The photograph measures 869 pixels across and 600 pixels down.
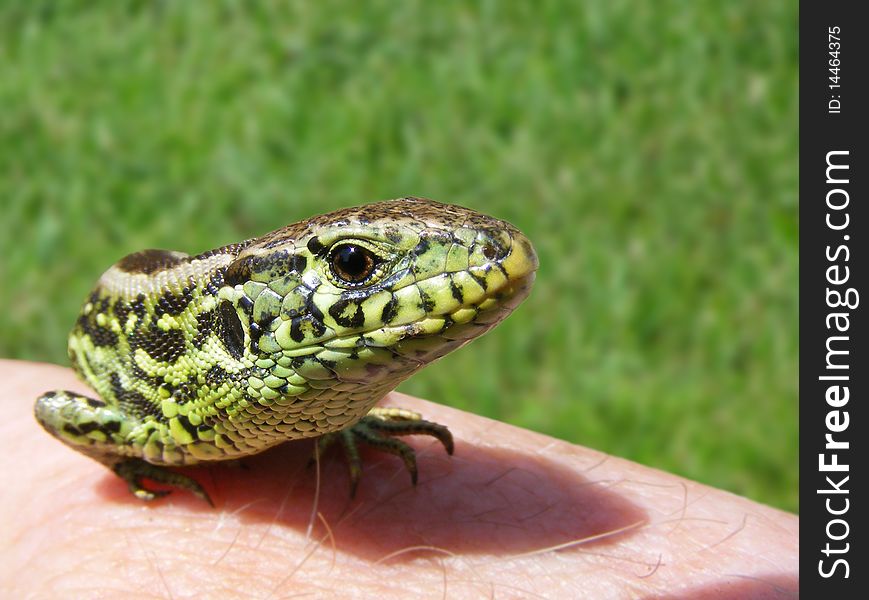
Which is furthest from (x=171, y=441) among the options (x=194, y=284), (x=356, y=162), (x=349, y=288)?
(x=356, y=162)

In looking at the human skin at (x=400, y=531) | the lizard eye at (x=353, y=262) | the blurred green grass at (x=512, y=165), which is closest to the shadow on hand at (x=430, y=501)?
the human skin at (x=400, y=531)

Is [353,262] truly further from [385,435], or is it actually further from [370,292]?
[385,435]

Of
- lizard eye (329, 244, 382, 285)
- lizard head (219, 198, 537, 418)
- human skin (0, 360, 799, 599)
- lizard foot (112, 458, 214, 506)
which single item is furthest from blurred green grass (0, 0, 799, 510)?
lizard eye (329, 244, 382, 285)

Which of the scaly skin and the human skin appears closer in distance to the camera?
the scaly skin

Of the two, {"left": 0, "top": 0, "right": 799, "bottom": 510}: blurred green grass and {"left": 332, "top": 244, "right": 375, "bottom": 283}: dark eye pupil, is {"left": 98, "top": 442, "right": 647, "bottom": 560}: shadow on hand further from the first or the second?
{"left": 0, "top": 0, "right": 799, "bottom": 510}: blurred green grass

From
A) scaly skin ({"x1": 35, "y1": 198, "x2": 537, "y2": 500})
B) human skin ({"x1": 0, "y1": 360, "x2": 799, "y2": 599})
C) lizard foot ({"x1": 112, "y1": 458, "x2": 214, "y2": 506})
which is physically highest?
scaly skin ({"x1": 35, "y1": 198, "x2": 537, "y2": 500})

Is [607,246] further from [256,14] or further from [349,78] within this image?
[256,14]

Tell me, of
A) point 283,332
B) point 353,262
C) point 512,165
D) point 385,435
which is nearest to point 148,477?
point 385,435
